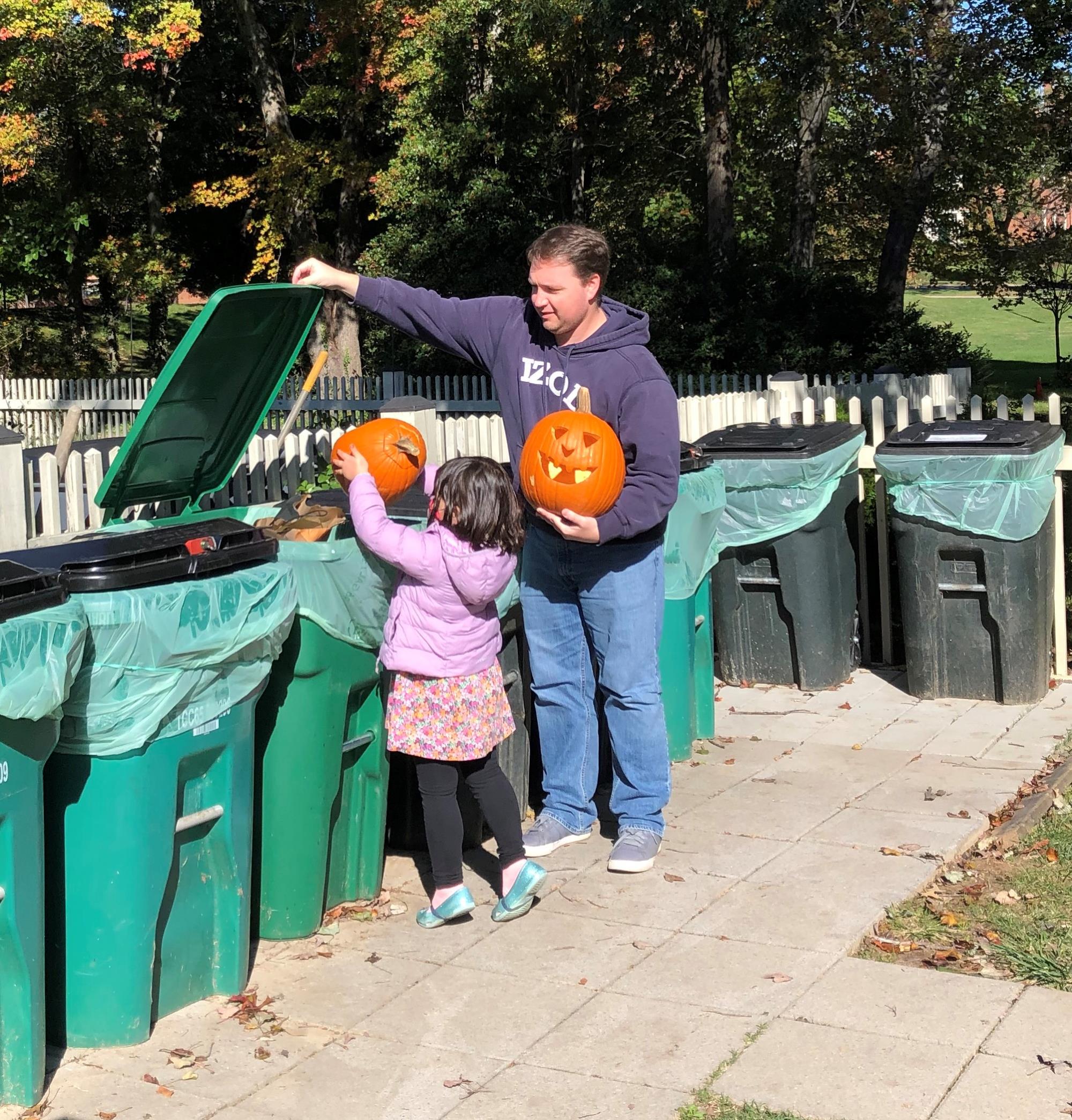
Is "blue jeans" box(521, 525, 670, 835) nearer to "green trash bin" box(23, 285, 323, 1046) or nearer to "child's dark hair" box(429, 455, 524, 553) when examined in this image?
"child's dark hair" box(429, 455, 524, 553)

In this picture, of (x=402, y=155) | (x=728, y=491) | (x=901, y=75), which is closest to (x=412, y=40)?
(x=402, y=155)

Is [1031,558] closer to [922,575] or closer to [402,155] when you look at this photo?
[922,575]

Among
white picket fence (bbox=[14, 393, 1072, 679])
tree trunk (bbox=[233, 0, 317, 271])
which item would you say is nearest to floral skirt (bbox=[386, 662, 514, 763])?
white picket fence (bbox=[14, 393, 1072, 679])

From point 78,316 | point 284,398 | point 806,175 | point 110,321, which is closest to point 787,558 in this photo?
point 284,398

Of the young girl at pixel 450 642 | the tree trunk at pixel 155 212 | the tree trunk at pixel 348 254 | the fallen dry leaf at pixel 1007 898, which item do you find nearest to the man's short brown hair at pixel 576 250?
the young girl at pixel 450 642

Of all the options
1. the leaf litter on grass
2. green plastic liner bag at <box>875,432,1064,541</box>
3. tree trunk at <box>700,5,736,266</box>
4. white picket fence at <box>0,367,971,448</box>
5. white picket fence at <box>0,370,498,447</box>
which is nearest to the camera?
the leaf litter on grass

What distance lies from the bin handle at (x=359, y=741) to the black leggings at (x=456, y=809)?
0.18 meters

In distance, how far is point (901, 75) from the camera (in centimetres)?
1520

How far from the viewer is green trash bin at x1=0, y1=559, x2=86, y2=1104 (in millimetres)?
2857

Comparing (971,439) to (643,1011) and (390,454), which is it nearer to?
(390,454)

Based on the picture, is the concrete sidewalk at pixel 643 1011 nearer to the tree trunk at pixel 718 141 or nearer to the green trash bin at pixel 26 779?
the green trash bin at pixel 26 779

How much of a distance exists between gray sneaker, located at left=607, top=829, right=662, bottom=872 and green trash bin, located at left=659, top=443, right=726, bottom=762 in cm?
109

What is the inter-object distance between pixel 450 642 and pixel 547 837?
3.47 feet

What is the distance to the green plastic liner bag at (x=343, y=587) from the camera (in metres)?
3.79
